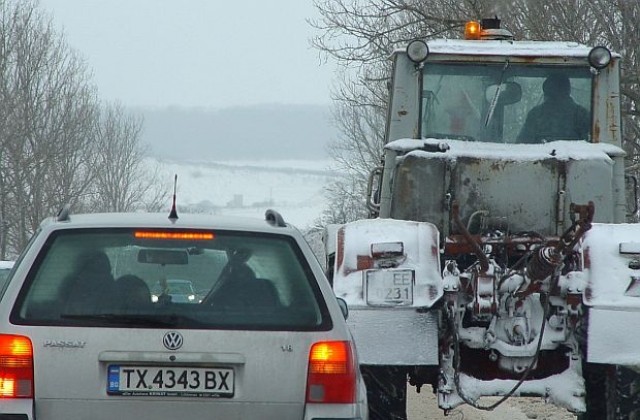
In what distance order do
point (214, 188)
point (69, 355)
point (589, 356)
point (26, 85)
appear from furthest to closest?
point (214, 188) → point (26, 85) → point (589, 356) → point (69, 355)

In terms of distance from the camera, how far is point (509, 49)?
9.36 metres

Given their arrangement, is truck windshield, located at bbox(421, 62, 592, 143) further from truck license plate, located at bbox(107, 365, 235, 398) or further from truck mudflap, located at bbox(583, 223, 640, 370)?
truck license plate, located at bbox(107, 365, 235, 398)

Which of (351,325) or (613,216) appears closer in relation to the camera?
(351,325)

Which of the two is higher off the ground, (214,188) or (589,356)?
(214,188)

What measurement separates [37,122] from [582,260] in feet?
134

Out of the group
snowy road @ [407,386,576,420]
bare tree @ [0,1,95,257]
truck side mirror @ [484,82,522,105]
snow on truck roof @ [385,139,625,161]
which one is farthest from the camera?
bare tree @ [0,1,95,257]

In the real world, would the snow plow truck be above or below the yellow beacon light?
below

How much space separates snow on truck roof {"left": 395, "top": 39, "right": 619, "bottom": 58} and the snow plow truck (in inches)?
0.5

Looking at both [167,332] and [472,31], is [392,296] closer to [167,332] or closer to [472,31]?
[167,332]

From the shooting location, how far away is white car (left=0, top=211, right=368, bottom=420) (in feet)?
17.2

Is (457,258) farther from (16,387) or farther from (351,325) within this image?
(16,387)

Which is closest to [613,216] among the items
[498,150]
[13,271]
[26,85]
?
[498,150]

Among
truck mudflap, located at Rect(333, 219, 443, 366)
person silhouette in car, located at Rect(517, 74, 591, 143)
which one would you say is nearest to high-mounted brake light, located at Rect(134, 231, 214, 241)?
truck mudflap, located at Rect(333, 219, 443, 366)

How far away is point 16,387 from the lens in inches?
206
